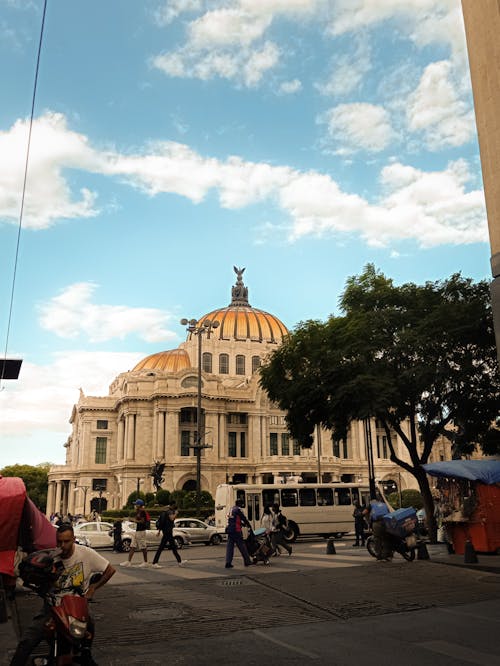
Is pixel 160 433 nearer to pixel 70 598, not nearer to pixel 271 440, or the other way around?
pixel 271 440

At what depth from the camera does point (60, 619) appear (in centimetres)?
527

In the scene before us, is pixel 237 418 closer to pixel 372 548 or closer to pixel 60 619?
pixel 372 548

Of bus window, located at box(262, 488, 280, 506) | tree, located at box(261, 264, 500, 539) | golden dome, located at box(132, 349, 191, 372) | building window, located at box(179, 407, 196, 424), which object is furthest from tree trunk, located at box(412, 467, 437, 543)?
golden dome, located at box(132, 349, 191, 372)

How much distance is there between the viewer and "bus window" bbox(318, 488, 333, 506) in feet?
109

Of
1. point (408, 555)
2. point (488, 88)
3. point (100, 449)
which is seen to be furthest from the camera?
point (100, 449)

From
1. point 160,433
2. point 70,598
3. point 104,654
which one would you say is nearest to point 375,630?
point 104,654

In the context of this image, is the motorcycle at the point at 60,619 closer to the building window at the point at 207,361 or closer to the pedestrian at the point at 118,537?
the pedestrian at the point at 118,537

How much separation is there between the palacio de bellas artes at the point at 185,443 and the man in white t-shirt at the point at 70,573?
63.3 metres

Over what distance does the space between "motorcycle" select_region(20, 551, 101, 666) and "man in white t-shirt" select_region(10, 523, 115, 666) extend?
0.13 feet

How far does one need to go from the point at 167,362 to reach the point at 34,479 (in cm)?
4240

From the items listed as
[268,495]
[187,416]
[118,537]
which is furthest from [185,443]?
[118,537]

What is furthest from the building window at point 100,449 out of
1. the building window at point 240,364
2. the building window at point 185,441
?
the building window at point 240,364

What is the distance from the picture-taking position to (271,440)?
79562 mm

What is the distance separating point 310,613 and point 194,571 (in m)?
7.48
